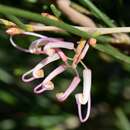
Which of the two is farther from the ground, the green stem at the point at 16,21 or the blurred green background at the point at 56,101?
the green stem at the point at 16,21

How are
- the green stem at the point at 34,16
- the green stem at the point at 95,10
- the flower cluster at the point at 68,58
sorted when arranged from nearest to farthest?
1. the green stem at the point at 34,16
2. the flower cluster at the point at 68,58
3. the green stem at the point at 95,10

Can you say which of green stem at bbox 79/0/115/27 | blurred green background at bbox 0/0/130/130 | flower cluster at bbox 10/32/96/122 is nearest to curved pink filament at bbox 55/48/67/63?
flower cluster at bbox 10/32/96/122

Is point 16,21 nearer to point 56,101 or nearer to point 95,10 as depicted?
point 95,10

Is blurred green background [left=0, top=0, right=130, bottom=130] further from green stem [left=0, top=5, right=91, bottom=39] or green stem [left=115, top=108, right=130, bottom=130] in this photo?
green stem [left=0, top=5, right=91, bottom=39]

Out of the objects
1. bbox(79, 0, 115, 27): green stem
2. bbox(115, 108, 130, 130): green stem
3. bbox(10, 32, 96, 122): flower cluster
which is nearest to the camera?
bbox(10, 32, 96, 122): flower cluster

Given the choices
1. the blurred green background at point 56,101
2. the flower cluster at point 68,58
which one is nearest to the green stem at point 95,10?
the flower cluster at point 68,58

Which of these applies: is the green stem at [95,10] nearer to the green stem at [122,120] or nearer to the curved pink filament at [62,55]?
the curved pink filament at [62,55]

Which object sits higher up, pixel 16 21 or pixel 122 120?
pixel 16 21

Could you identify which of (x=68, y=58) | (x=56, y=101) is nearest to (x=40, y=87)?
(x=68, y=58)
